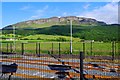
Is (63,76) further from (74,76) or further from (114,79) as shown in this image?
(114,79)

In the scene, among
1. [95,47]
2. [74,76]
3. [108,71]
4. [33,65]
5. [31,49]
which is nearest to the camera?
[74,76]

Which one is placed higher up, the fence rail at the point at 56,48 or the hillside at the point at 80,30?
the hillside at the point at 80,30

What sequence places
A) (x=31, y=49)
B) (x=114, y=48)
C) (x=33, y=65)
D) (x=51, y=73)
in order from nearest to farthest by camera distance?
(x=51, y=73) < (x=33, y=65) < (x=114, y=48) < (x=31, y=49)

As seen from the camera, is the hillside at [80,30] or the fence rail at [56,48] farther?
the hillside at [80,30]

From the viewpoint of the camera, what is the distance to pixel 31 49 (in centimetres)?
2047

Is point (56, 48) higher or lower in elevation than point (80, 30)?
lower

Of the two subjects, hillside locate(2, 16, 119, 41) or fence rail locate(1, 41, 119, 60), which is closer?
fence rail locate(1, 41, 119, 60)

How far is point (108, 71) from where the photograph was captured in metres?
10.0

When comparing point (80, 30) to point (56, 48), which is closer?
point (56, 48)

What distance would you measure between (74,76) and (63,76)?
1.04 feet

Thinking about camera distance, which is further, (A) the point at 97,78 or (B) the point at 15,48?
(B) the point at 15,48

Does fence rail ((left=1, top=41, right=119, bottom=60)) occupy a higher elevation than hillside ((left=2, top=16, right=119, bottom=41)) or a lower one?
lower

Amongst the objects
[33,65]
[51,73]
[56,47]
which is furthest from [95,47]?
[51,73]

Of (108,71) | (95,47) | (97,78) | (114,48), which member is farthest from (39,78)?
(95,47)
